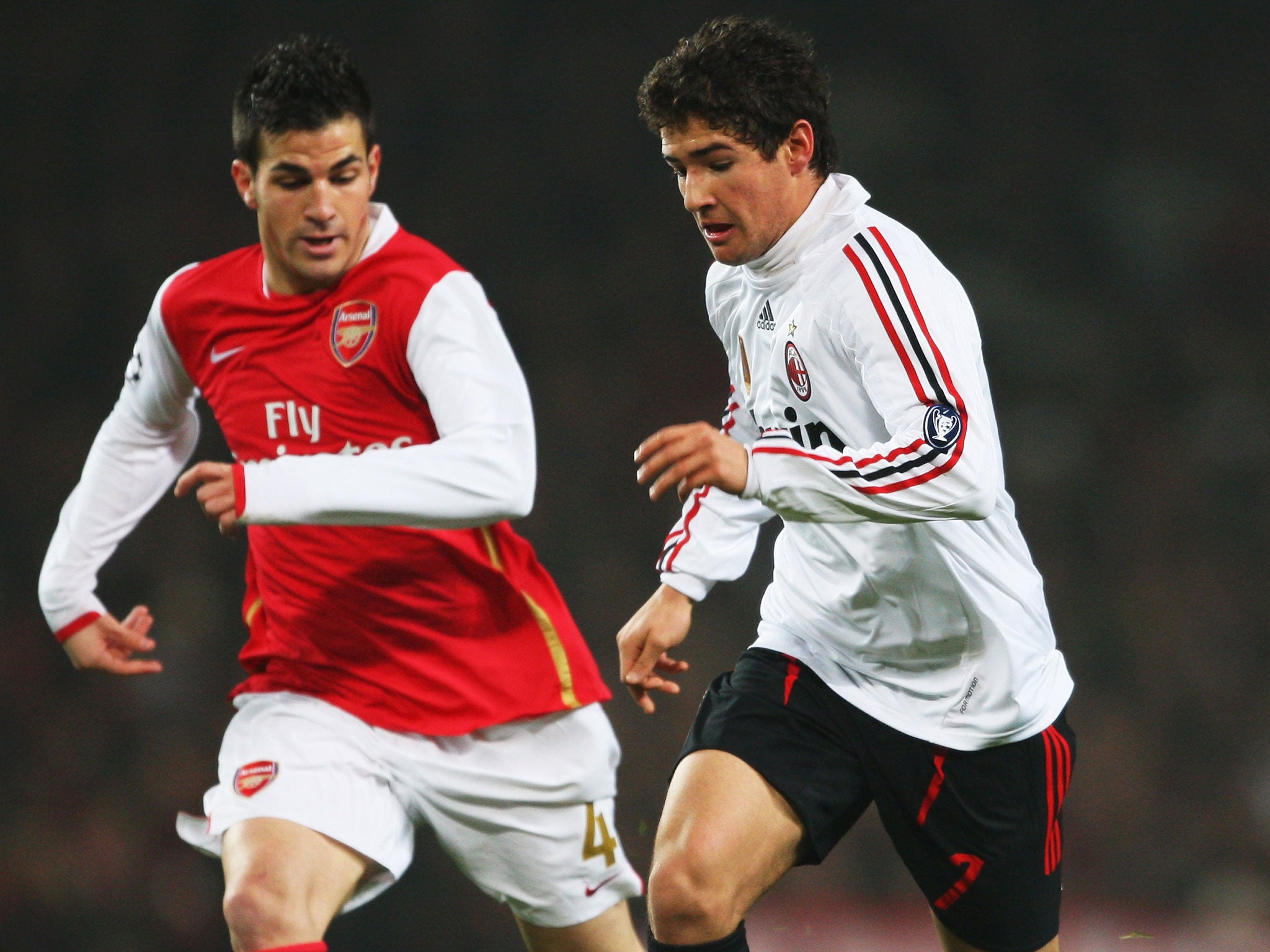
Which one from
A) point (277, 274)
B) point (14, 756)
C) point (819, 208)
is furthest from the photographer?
point (14, 756)

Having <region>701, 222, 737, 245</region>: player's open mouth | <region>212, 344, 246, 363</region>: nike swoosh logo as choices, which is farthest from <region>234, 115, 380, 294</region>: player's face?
<region>701, 222, 737, 245</region>: player's open mouth

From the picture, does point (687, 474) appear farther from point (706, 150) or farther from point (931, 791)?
point (931, 791)

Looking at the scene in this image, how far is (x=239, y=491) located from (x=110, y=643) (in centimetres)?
96

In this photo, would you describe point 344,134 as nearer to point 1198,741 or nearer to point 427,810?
point 427,810

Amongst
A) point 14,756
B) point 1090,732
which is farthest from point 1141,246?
point 14,756

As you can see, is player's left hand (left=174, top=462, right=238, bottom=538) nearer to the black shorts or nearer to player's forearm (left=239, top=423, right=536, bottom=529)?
player's forearm (left=239, top=423, right=536, bottom=529)

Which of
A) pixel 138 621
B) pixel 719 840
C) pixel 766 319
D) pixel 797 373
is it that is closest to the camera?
pixel 719 840

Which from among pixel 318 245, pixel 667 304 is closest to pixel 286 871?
pixel 318 245

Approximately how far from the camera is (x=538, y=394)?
6879 millimetres

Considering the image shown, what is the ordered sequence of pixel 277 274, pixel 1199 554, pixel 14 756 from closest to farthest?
pixel 277 274
pixel 14 756
pixel 1199 554

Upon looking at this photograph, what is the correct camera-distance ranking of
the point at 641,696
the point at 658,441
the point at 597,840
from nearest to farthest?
1. the point at 658,441
2. the point at 641,696
3. the point at 597,840

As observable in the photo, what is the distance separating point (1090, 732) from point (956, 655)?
158 inches

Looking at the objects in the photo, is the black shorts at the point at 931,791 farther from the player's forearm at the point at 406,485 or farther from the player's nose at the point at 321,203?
the player's nose at the point at 321,203

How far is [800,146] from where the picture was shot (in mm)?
2639
